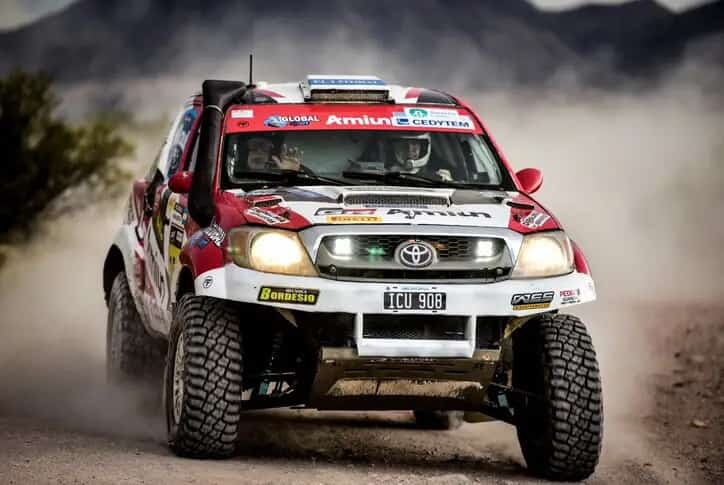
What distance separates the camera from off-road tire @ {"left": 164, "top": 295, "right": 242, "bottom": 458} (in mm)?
8180

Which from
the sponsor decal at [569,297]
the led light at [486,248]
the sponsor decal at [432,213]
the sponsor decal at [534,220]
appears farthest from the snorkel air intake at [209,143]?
the sponsor decal at [569,297]

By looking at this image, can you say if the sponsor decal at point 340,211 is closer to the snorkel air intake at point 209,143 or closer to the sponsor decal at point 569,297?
the snorkel air intake at point 209,143

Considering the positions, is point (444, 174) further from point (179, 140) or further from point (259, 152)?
point (179, 140)

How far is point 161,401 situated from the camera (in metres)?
10.9

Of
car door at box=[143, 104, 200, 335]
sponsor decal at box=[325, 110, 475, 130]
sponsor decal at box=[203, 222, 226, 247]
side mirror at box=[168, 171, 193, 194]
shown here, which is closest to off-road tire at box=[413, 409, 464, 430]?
car door at box=[143, 104, 200, 335]

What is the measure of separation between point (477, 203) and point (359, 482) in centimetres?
154

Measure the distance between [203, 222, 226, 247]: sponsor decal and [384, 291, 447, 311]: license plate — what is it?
900mm

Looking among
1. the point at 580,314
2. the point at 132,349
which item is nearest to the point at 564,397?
the point at 132,349

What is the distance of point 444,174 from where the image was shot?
9.52m

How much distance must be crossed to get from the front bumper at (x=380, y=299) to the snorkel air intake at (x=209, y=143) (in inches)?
23.6

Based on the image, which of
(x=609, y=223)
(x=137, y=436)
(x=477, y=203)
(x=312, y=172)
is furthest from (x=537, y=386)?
(x=609, y=223)

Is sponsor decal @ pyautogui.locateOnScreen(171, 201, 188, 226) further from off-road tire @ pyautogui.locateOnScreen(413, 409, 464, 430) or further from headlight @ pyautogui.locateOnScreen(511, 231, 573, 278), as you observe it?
off-road tire @ pyautogui.locateOnScreen(413, 409, 464, 430)

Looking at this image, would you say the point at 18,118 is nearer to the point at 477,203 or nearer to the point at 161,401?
the point at 161,401

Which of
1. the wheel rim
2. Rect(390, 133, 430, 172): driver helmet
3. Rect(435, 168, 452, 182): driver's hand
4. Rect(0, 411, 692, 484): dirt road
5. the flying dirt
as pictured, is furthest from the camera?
Rect(390, 133, 430, 172): driver helmet
